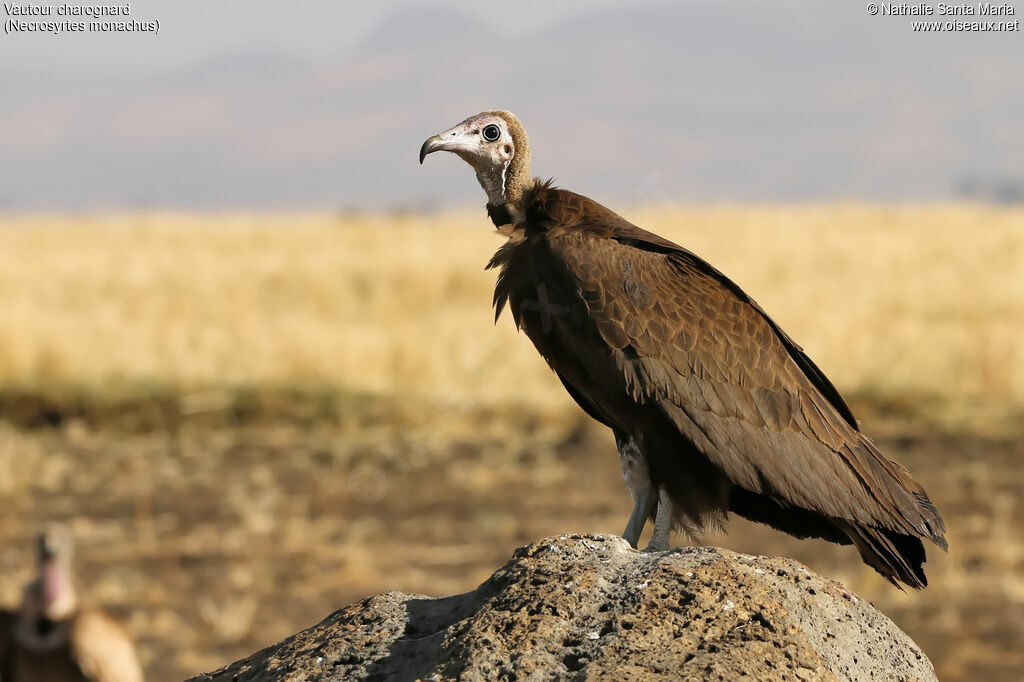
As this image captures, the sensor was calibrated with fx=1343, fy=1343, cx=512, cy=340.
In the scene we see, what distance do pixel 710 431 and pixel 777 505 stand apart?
46 centimetres

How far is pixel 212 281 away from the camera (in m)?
23.6

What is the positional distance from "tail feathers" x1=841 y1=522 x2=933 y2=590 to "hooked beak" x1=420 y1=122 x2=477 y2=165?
1.96 meters

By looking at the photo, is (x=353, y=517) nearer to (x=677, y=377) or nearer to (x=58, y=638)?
(x=58, y=638)

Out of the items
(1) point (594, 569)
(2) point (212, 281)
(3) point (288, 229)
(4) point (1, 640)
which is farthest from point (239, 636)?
(3) point (288, 229)

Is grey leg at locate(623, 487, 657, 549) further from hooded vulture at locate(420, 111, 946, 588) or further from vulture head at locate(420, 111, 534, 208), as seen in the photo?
vulture head at locate(420, 111, 534, 208)

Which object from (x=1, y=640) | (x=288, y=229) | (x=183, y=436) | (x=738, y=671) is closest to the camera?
(x=738, y=671)

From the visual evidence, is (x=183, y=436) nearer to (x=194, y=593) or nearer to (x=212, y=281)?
(x=194, y=593)

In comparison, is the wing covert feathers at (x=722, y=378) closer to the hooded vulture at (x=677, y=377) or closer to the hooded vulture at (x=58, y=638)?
the hooded vulture at (x=677, y=377)

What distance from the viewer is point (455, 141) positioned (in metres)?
5.04

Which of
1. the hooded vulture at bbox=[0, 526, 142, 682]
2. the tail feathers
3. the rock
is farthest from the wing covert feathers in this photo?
the hooded vulture at bbox=[0, 526, 142, 682]

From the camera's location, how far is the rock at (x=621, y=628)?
350cm

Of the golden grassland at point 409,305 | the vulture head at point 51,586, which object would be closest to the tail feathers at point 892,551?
the vulture head at point 51,586

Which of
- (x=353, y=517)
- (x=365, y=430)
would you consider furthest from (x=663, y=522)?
(x=365, y=430)

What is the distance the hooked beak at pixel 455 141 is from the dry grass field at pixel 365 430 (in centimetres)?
575
